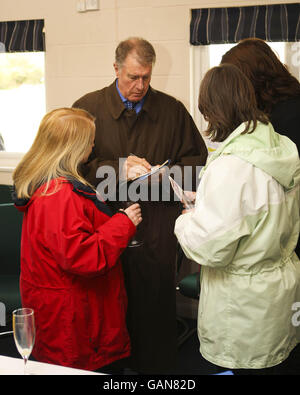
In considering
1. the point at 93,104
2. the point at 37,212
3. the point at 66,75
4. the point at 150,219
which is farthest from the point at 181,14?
the point at 37,212

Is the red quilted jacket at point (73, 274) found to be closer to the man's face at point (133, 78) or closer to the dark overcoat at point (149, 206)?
the dark overcoat at point (149, 206)

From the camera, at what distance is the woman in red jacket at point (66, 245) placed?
186 cm

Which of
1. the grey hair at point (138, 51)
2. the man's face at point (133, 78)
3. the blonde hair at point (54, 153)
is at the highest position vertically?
the grey hair at point (138, 51)

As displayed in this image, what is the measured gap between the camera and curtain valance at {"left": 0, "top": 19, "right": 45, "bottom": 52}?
400 cm

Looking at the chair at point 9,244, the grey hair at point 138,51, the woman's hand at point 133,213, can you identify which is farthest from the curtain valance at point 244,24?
the woman's hand at point 133,213

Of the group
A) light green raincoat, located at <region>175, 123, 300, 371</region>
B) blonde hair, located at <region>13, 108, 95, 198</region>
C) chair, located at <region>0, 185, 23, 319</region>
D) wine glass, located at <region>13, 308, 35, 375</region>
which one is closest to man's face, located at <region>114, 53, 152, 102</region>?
blonde hair, located at <region>13, 108, 95, 198</region>

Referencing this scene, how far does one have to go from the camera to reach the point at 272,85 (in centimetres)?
204

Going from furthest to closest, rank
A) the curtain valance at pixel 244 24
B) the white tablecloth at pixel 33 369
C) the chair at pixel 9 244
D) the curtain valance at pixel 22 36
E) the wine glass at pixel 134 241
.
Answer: the curtain valance at pixel 22 36, the curtain valance at pixel 244 24, the chair at pixel 9 244, the wine glass at pixel 134 241, the white tablecloth at pixel 33 369

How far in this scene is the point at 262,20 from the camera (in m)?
3.35

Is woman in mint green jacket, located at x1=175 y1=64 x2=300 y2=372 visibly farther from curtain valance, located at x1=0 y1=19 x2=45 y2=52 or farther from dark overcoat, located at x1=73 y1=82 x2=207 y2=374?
curtain valance, located at x1=0 y1=19 x2=45 y2=52

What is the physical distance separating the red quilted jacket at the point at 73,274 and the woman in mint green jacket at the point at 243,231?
35 cm

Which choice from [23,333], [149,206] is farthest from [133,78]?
[23,333]

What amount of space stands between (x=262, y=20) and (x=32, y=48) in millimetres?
1833

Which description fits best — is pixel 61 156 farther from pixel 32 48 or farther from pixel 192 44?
pixel 32 48
